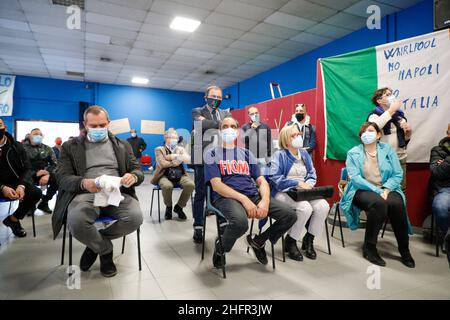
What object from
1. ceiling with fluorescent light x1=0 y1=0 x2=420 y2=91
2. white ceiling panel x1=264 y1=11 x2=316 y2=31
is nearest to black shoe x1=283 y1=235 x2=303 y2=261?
ceiling with fluorescent light x1=0 y1=0 x2=420 y2=91

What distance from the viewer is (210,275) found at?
2.05 meters

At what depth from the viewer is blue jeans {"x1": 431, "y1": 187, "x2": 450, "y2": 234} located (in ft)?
7.82

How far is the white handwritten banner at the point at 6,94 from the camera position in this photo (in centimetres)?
846

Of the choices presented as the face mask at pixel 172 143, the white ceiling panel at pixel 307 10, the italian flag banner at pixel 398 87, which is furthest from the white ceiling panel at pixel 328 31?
the face mask at pixel 172 143

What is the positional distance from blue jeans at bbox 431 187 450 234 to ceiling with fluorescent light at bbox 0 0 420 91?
3.31 m

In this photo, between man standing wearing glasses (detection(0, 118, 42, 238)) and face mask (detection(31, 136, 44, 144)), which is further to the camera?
face mask (detection(31, 136, 44, 144))

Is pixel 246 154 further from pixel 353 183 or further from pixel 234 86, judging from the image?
pixel 234 86

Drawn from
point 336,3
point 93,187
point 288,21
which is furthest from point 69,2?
point 336,3

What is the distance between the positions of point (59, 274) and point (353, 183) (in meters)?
2.53

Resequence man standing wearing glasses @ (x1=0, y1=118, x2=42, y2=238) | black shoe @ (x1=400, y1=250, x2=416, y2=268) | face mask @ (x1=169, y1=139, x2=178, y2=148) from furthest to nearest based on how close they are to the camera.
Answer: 1. face mask @ (x1=169, y1=139, x2=178, y2=148)
2. man standing wearing glasses @ (x1=0, y1=118, x2=42, y2=238)
3. black shoe @ (x1=400, y1=250, x2=416, y2=268)

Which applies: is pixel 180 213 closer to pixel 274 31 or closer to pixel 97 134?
pixel 97 134

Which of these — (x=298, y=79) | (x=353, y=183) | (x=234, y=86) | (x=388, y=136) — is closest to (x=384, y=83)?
(x=388, y=136)

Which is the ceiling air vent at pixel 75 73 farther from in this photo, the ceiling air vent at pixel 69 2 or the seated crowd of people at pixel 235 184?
the seated crowd of people at pixel 235 184

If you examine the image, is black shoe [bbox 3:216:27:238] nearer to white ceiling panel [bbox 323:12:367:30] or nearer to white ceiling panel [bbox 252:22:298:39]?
white ceiling panel [bbox 252:22:298:39]
